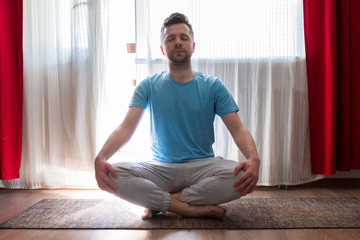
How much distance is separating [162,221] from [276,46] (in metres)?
1.33

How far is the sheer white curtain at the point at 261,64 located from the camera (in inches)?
90.5

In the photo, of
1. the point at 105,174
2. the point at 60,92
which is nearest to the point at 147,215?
the point at 105,174

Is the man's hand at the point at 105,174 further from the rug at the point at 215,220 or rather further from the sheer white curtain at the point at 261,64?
the sheer white curtain at the point at 261,64

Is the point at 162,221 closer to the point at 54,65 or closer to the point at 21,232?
the point at 21,232

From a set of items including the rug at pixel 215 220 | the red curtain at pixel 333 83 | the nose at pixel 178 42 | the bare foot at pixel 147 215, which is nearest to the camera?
the rug at pixel 215 220

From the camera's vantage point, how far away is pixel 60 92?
2.36m

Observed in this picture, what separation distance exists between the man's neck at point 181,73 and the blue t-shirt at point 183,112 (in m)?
0.03

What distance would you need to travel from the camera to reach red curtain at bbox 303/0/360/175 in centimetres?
223

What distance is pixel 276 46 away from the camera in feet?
7.57

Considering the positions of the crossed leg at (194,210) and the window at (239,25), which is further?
the window at (239,25)

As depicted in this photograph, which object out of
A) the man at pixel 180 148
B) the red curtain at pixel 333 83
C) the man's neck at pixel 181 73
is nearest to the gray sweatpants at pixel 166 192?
the man at pixel 180 148

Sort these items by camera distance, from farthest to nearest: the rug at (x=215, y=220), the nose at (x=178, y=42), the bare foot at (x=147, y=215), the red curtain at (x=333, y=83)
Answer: the red curtain at (x=333, y=83) → the nose at (x=178, y=42) → the bare foot at (x=147, y=215) → the rug at (x=215, y=220)

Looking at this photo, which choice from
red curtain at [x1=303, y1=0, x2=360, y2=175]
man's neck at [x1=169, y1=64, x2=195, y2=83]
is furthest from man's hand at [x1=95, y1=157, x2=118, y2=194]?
red curtain at [x1=303, y1=0, x2=360, y2=175]

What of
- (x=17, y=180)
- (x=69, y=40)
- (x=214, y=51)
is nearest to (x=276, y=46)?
(x=214, y=51)
